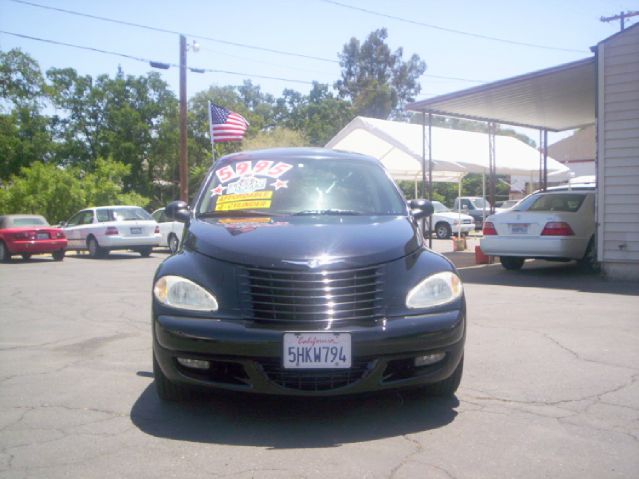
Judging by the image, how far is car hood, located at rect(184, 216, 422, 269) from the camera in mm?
3914

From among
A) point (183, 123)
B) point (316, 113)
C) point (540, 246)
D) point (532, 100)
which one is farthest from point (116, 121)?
point (540, 246)

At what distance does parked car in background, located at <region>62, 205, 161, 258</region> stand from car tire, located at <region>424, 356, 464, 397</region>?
51.0 feet

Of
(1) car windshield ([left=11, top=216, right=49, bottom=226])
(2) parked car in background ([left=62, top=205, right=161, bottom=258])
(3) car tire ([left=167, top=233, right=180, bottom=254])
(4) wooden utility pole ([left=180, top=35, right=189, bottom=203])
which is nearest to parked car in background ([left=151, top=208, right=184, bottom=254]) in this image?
(3) car tire ([left=167, top=233, right=180, bottom=254])

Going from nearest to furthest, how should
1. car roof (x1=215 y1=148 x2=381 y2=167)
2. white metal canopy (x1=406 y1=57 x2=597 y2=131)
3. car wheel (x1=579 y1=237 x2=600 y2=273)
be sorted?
1. car roof (x1=215 y1=148 x2=381 y2=167)
2. car wheel (x1=579 y1=237 x2=600 y2=273)
3. white metal canopy (x1=406 y1=57 x2=597 y2=131)

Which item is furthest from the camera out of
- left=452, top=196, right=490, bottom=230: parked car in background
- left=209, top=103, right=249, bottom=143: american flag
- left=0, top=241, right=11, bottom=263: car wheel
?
left=452, top=196, right=490, bottom=230: parked car in background

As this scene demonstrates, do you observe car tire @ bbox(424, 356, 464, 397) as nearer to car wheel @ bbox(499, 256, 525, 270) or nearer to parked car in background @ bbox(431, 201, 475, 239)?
car wheel @ bbox(499, 256, 525, 270)

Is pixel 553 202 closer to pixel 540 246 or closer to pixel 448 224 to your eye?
pixel 540 246

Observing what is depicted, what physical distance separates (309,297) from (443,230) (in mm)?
23599

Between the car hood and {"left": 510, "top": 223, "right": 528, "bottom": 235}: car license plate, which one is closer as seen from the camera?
the car hood

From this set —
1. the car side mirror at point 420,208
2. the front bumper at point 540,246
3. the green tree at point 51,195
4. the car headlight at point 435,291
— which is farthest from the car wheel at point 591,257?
the green tree at point 51,195

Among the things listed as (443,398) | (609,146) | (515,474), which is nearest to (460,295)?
(443,398)

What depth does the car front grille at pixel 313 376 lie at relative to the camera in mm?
3674

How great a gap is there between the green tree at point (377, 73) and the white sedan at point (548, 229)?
169 ft

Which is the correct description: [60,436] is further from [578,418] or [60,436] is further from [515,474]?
[578,418]
